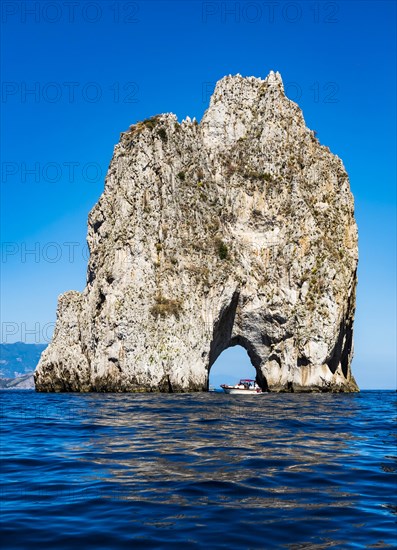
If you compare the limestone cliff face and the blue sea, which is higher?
the limestone cliff face

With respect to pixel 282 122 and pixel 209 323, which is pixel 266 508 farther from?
pixel 282 122

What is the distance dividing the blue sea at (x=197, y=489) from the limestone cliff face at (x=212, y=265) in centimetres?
5189

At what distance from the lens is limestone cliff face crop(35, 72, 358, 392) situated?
74438 mm

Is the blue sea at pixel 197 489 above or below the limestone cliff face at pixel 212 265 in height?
below

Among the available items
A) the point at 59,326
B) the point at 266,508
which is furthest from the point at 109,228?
the point at 266,508

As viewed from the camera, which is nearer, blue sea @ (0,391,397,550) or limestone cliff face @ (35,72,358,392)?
blue sea @ (0,391,397,550)

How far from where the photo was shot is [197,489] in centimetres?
1215

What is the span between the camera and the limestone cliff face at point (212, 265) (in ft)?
244

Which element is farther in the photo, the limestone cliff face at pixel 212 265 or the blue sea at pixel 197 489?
the limestone cliff face at pixel 212 265

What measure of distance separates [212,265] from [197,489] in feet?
223

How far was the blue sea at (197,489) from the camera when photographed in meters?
9.03

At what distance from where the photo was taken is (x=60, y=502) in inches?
433

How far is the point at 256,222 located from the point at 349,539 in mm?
78797

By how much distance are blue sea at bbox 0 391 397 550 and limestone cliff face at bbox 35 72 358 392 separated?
51894mm
